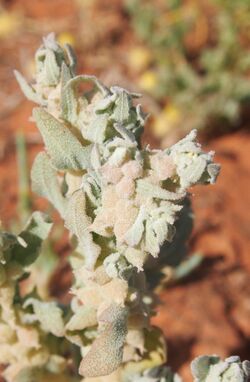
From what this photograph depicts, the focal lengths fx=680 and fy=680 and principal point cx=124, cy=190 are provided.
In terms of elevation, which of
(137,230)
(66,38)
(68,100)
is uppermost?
(66,38)

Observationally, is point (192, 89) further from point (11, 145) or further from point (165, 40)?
point (11, 145)

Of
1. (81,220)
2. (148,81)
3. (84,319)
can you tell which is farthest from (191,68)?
(81,220)

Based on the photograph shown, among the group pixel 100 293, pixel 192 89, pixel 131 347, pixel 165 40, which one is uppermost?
pixel 165 40

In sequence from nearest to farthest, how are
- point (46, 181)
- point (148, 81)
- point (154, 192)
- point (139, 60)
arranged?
point (154, 192) < point (46, 181) < point (148, 81) < point (139, 60)

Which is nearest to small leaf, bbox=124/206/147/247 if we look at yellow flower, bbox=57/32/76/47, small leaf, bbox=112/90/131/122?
small leaf, bbox=112/90/131/122

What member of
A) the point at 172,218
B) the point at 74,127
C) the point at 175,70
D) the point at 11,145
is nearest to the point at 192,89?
the point at 175,70

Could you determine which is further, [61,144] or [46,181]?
[46,181]

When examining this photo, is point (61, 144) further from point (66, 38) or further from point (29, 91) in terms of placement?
point (66, 38)
